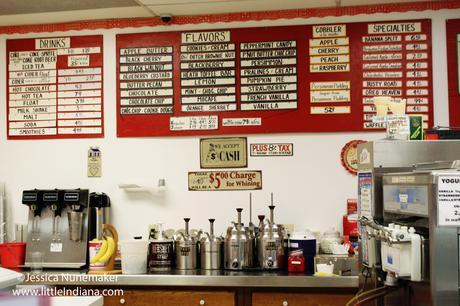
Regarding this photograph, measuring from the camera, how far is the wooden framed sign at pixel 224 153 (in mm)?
4355

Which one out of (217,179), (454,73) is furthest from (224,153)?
(454,73)

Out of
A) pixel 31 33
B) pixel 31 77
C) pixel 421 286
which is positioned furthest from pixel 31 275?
pixel 421 286

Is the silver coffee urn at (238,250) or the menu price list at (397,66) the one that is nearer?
the silver coffee urn at (238,250)

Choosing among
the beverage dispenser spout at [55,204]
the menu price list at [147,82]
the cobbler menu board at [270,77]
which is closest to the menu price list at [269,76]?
the cobbler menu board at [270,77]

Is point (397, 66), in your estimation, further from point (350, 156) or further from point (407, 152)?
point (407, 152)

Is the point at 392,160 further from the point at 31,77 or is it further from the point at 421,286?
the point at 31,77

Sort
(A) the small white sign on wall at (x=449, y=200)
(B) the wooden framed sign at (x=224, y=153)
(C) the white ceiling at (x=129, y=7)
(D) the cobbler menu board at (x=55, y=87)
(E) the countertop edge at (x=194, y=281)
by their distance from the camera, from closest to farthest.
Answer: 1. (A) the small white sign on wall at (x=449, y=200)
2. (E) the countertop edge at (x=194, y=281)
3. (C) the white ceiling at (x=129, y=7)
4. (B) the wooden framed sign at (x=224, y=153)
5. (D) the cobbler menu board at (x=55, y=87)

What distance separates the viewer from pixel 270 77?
4.32m

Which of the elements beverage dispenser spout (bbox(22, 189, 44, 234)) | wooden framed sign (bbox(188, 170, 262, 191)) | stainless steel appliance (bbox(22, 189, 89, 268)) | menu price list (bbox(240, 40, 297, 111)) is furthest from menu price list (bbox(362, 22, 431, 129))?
beverage dispenser spout (bbox(22, 189, 44, 234))

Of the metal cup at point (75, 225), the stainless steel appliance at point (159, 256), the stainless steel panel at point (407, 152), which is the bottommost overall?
the stainless steel appliance at point (159, 256)

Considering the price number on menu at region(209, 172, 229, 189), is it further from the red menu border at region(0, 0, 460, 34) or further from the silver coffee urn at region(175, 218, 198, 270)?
the red menu border at region(0, 0, 460, 34)

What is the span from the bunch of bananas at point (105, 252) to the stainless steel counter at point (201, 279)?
0.13 metres

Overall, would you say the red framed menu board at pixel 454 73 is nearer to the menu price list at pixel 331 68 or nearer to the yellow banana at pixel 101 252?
the menu price list at pixel 331 68

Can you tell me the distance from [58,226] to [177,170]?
3.21ft
